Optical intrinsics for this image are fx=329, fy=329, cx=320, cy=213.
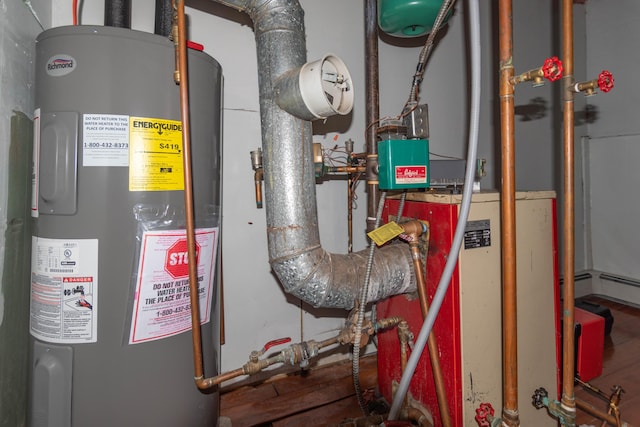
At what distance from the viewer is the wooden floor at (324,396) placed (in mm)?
1217

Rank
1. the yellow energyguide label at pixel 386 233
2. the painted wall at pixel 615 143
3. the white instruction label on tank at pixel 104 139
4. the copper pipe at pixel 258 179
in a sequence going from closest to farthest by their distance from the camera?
the white instruction label on tank at pixel 104 139, the yellow energyguide label at pixel 386 233, the copper pipe at pixel 258 179, the painted wall at pixel 615 143

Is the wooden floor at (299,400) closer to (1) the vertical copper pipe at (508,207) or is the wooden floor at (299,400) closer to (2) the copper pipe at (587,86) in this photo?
(1) the vertical copper pipe at (508,207)

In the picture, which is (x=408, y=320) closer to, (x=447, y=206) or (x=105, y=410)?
(x=447, y=206)

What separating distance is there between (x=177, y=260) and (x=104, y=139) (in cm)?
32

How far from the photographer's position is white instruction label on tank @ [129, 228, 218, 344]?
0.77m

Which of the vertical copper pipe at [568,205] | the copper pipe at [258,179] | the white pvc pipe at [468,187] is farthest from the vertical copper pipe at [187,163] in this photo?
the vertical copper pipe at [568,205]

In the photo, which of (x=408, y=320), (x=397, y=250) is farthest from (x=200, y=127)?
(x=408, y=320)

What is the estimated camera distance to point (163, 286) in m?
0.80

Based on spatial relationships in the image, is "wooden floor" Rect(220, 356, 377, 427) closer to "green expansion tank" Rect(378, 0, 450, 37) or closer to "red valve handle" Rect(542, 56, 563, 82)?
"red valve handle" Rect(542, 56, 563, 82)

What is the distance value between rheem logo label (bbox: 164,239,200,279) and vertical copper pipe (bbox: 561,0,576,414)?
99 cm

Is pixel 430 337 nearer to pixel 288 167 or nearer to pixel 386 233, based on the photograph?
pixel 386 233

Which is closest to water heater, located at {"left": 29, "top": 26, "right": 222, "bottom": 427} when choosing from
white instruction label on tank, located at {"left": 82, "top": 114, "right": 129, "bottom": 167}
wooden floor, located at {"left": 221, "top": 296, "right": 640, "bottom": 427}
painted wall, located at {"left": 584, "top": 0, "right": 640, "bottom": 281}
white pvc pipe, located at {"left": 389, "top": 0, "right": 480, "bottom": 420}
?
white instruction label on tank, located at {"left": 82, "top": 114, "right": 129, "bottom": 167}

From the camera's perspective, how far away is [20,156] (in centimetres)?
86

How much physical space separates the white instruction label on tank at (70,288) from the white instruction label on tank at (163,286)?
3.6 inches
